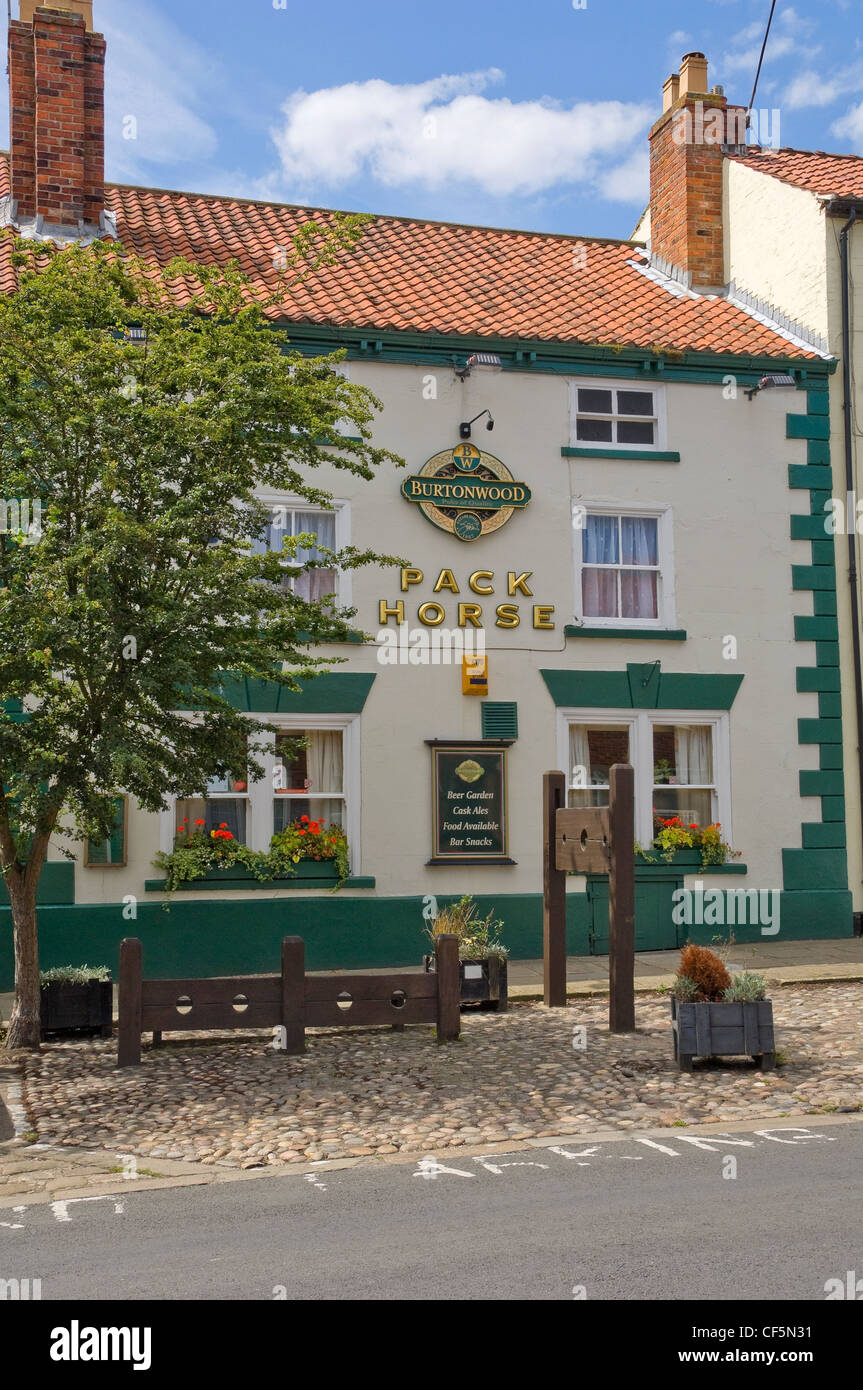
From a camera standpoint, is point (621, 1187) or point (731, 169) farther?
point (731, 169)

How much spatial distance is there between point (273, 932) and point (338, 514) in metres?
5.07

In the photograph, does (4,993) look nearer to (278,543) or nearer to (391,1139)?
(278,543)

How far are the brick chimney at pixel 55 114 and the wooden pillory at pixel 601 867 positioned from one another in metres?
9.75

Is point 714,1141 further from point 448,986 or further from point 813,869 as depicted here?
point 813,869

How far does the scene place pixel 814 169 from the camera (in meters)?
19.6

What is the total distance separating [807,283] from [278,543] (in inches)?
319

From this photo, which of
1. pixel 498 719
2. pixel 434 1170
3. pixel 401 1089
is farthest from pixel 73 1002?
pixel 498 719

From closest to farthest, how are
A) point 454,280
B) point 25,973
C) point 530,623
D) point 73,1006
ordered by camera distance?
point 25,973, point 73,1006, point 530,623, point 454,280

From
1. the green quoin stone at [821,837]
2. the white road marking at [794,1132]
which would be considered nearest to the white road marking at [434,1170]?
the white road marking at [794,1132]

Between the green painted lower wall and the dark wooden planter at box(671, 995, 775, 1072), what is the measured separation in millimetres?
5954

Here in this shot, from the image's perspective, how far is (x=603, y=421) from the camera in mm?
17219

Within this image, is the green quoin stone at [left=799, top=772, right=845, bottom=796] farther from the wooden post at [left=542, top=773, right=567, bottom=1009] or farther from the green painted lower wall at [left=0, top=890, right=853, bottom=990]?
the wooden post at [left=542, top=773, right=567, bottom=1009]
